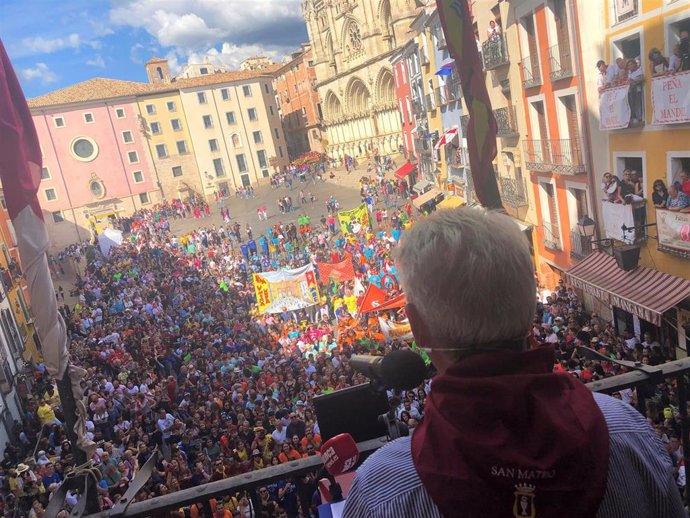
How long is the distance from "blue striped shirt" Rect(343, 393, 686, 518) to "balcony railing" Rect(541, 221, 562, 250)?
18.0 m

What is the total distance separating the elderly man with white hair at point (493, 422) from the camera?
1254mm

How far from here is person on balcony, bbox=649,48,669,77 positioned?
11.3 m

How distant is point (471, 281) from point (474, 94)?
256 centimetres

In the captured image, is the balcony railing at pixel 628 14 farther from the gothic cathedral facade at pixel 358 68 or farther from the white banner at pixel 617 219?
the gothic cathedral facade at pixel 358 68

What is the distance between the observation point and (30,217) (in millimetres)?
3377

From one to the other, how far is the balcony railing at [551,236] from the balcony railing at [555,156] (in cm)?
211

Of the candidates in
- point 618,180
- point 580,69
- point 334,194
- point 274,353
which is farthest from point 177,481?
point 334,194

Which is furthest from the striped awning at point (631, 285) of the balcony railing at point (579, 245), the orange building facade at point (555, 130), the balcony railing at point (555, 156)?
the balcony railing at point (555, 156)

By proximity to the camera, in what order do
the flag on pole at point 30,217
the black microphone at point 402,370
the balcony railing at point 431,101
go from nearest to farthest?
1. the black microphone at point 402,370
2. the flag on pole at point 30,217
3. the balcony railing at point 431,101

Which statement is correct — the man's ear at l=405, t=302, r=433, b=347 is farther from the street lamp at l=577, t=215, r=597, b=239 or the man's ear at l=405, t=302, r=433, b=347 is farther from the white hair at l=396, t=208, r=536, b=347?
the street lamp at l=577, t=215, r=597, b=239

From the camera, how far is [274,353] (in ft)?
56.3

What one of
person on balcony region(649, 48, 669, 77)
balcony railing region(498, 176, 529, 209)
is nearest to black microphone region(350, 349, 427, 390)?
person on balcony region(649, 48, 669, 77)

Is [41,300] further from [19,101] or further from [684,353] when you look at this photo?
[684,353]

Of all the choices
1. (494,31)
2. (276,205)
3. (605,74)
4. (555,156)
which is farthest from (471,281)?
(276,205)
